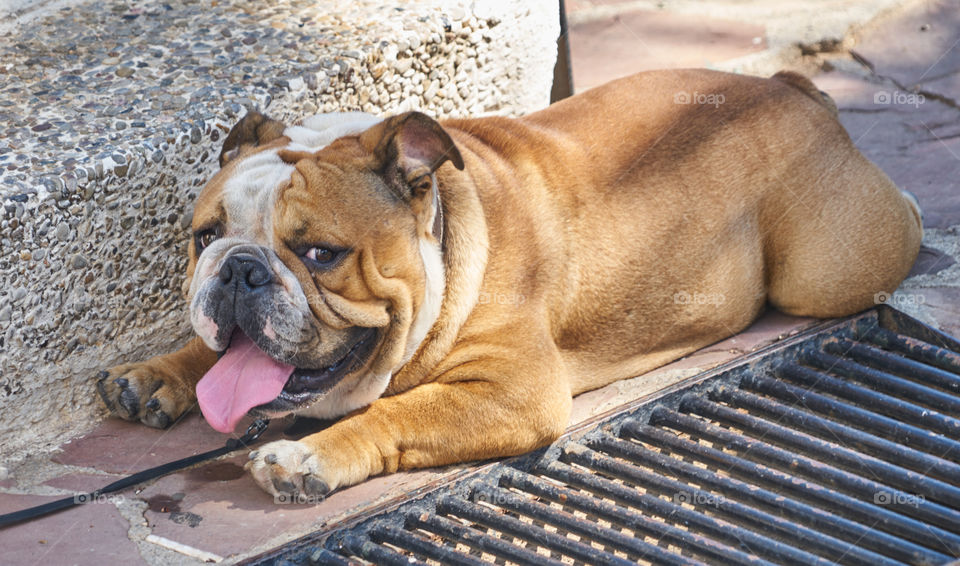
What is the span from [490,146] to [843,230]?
1142 mm

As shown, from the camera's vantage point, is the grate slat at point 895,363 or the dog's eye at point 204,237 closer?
the dog's eye at point 204,237

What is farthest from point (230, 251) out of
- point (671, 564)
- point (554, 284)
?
point (671, 564)

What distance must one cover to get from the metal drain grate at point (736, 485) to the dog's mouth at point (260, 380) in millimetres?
368

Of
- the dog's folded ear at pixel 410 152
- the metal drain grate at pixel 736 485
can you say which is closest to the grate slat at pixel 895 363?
the metal drain grate at pixel 736 485

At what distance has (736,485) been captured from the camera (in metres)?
2.78


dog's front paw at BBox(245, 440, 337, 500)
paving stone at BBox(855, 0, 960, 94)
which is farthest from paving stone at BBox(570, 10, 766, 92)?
dog's front paw at BBox(245, 440, 337, 500)

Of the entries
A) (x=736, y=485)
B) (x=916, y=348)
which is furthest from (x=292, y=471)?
(x=916, y=348)

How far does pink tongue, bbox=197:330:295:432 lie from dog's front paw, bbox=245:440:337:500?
122mm

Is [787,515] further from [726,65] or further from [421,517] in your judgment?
[726,65]

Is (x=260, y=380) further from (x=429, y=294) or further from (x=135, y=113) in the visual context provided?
(x=135, y=113)

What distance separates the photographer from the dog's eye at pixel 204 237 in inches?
112

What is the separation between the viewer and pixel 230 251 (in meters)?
2.72

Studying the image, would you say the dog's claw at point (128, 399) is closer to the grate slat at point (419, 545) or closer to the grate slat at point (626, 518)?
the grate slat at point (419, 545)

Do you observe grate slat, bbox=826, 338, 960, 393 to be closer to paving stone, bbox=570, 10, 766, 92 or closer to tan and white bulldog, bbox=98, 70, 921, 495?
tan and white bulldog, bbox=98, 70, 921, 495
